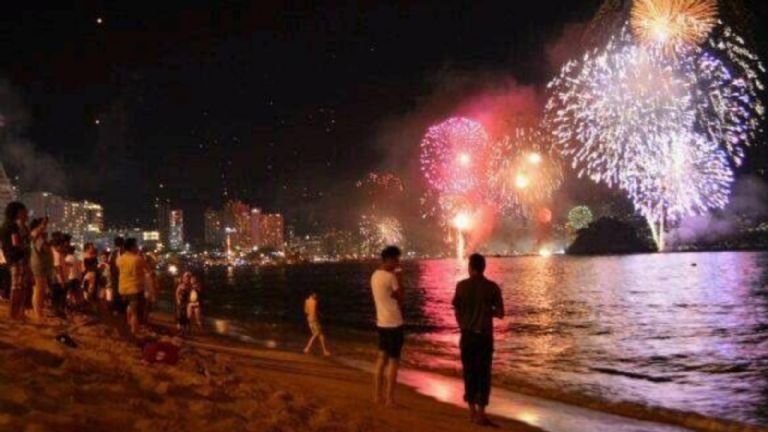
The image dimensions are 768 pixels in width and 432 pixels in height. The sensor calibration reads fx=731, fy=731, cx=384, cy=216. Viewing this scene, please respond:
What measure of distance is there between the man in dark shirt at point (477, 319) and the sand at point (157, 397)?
2.53ft

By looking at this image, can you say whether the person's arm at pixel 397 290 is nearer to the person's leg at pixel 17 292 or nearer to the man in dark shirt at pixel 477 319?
the man in dark shirt at pixel 477 319

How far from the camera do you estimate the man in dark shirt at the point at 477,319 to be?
8.36m

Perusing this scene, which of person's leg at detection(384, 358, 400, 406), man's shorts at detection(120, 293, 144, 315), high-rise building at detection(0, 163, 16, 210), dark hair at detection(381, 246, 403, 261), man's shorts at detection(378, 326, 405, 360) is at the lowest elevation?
person's leg at detection(384, 358, 400, 406)

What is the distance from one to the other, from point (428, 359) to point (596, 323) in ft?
54.4

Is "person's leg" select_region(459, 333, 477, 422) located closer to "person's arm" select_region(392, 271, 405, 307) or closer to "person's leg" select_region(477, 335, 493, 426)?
"person's leg" select_region(477, 335, 493, 426)

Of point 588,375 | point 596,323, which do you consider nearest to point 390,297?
point 588,375

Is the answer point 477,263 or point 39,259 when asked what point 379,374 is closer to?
point 477,263

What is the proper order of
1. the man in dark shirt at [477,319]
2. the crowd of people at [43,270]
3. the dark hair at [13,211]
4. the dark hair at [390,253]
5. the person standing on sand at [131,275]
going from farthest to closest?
the person standing on sand at [131,275]
the crowd of people at [43,270]
the dark hair at [13,211]
the dark hair at [390,253]
the man in dark shirt at [477,319]

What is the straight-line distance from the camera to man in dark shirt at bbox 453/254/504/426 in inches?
329

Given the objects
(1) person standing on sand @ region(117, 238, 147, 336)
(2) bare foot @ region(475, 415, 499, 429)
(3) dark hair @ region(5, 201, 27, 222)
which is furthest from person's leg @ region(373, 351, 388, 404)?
(3) dark hair @ region(5, 201, 27, 222)

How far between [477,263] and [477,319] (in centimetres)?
69

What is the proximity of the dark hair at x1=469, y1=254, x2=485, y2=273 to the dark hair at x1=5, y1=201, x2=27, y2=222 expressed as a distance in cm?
698

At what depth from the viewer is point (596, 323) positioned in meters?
34.1

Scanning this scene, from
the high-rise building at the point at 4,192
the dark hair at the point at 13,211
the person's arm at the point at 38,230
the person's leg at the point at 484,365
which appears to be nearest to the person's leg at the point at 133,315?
the person's arm at the point at 38,230
